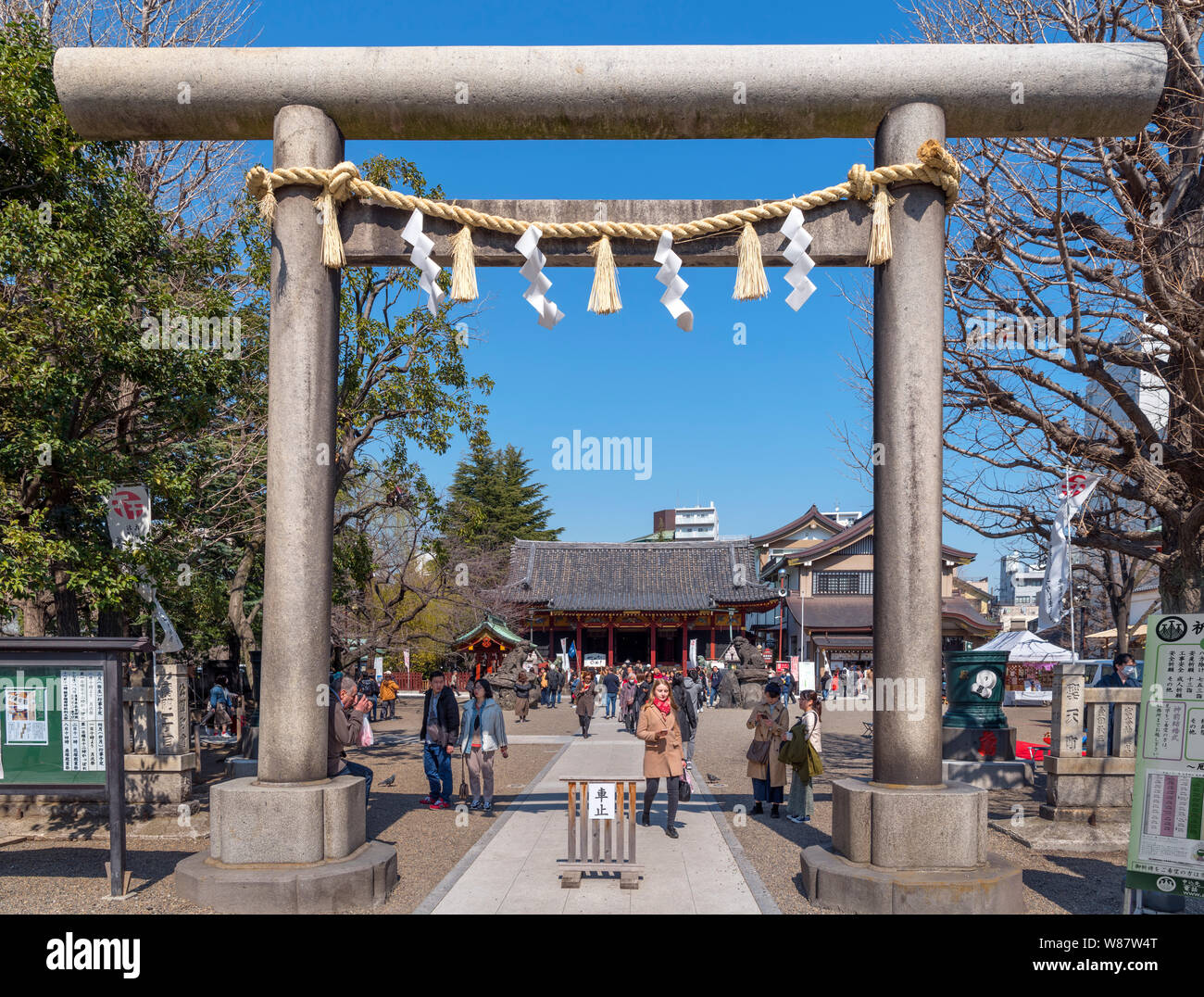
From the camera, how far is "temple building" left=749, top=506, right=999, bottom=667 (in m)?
38.0

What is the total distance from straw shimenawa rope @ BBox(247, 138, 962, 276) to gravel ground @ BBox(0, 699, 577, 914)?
201 inches

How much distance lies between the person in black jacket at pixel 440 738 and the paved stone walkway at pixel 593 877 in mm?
976

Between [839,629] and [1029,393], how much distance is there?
29.7 m

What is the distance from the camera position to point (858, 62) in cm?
627

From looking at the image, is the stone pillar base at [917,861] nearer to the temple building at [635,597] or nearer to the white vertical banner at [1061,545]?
the white vertical banner at [1061,545]

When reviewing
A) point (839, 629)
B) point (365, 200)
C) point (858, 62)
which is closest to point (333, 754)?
point (365, 200)

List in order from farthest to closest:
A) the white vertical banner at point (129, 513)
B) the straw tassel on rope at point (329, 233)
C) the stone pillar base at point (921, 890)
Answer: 1. the white vertical banner at point (129, 513)
2. the straw tassel on rope at point (329, 233)
3. the stone pillar base at point (921, 890)

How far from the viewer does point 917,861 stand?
582 centimetres

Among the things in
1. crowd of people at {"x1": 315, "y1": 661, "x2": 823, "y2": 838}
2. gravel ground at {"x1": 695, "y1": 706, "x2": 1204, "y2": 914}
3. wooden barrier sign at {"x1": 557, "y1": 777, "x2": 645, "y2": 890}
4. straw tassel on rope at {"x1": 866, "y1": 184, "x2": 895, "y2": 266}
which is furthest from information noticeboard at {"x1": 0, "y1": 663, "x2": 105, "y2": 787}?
straw tassel on rope at {"x1": 866, "y1": 184, "x2": 895, "y2": 266}

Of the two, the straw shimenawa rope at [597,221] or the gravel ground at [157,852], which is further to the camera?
the gravel ground at [157,852]

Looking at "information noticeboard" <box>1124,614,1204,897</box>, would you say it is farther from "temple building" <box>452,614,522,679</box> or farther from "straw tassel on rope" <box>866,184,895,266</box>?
"temple building" <box>452,614,522,679</box>

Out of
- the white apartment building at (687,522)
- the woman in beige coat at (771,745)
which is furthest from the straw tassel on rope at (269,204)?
the white apartment building at (687,522)

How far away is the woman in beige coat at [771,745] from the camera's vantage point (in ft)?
32.9

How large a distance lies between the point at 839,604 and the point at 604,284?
3646 cm
